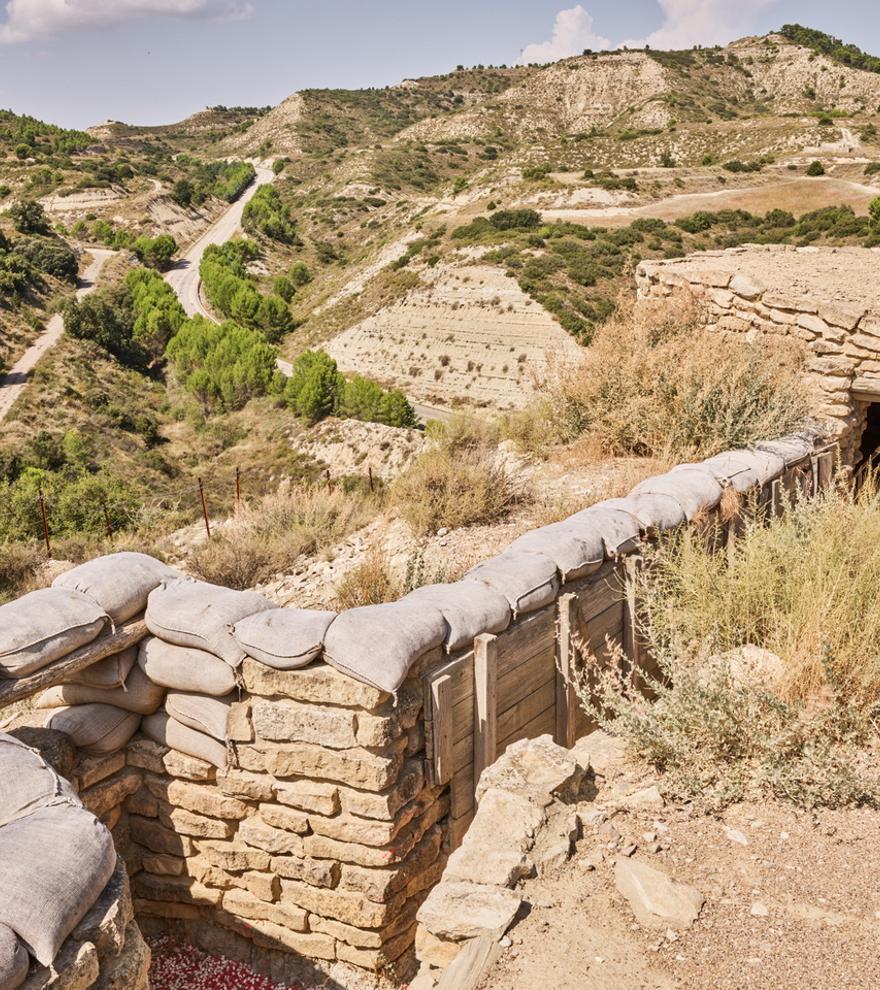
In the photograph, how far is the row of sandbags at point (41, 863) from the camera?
2.12 meters

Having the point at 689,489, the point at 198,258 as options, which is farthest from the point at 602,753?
the point at 198,258

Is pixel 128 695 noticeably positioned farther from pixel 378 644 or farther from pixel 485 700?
pixel 485 700

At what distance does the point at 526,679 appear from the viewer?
447cm

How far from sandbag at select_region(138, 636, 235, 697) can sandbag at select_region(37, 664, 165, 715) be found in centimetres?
6

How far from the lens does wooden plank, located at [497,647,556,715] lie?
4301mm

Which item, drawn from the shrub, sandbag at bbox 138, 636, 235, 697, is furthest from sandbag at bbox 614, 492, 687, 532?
the shrub

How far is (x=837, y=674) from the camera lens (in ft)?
12.7

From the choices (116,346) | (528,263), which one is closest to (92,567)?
(528,263)

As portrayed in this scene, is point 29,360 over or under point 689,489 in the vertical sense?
under

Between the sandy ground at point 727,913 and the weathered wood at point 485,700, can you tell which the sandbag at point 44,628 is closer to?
the weathered wood at point 485,700

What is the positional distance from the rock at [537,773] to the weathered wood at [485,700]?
0.32 m

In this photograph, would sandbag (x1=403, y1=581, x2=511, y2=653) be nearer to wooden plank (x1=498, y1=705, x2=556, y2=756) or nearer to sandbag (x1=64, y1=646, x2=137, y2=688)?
wooden plank (x1=498, y1=705, x2=556, y2=756)

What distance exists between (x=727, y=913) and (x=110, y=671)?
3.12 m

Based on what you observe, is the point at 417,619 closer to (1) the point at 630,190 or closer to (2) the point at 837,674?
(2) the point at 837,674
